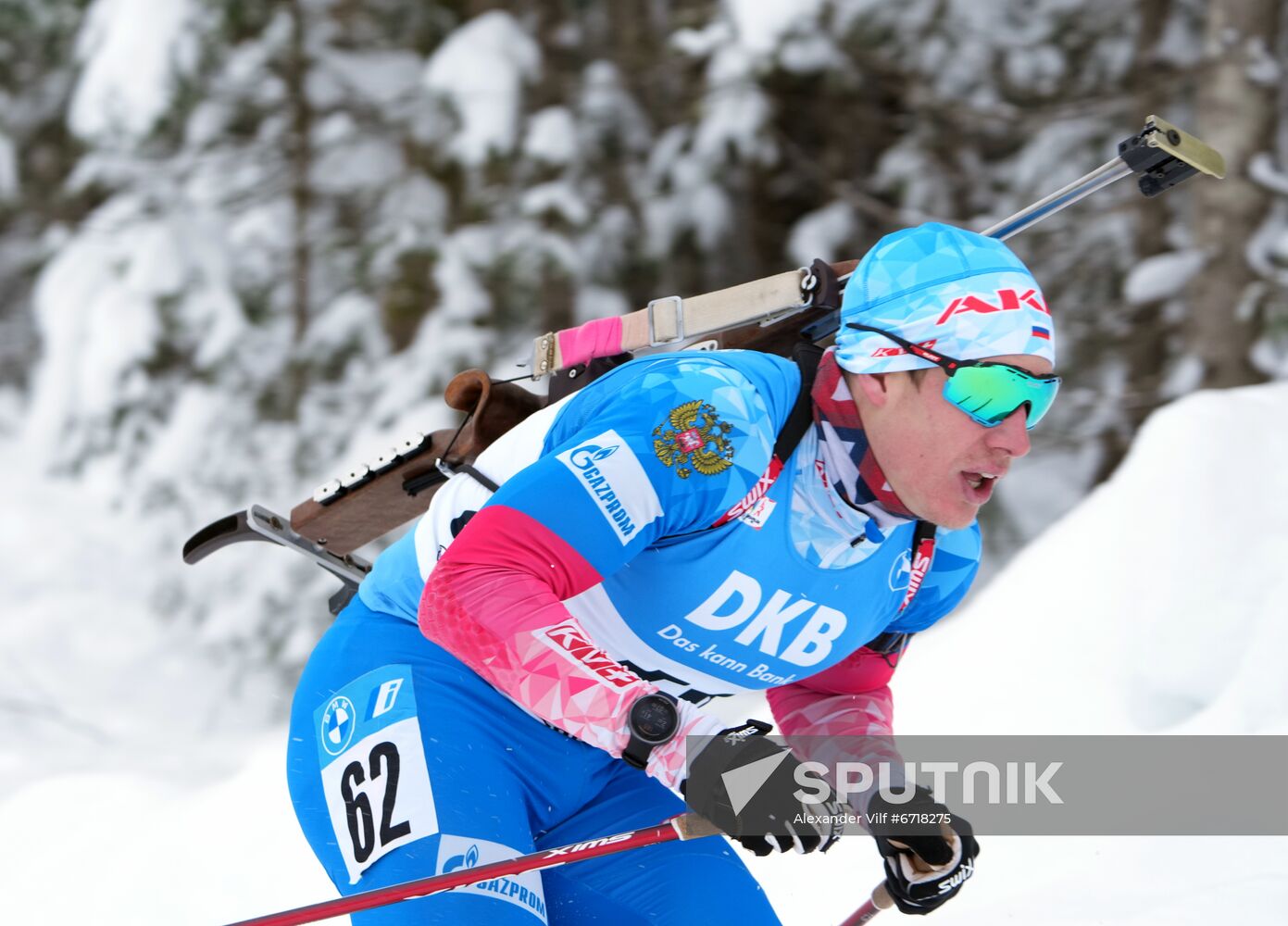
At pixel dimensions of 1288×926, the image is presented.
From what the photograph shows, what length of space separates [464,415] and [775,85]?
491 centimetres

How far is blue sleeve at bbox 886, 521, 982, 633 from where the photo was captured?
2.28 metres

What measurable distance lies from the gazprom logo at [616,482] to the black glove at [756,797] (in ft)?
0.98

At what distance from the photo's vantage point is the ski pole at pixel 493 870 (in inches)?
70.9

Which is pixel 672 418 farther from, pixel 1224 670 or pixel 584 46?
pixel 584 46

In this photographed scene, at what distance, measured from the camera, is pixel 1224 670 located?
363 cm

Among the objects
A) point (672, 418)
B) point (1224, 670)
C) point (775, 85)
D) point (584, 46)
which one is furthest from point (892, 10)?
point (672, 418)

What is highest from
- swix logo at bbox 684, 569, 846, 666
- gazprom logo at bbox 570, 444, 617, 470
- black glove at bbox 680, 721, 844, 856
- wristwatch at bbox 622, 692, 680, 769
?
gazprom logo at bbox 570, 444, 617, 470

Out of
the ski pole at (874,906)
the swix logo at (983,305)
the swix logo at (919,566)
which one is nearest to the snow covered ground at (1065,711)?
the ski pole at (874,906)

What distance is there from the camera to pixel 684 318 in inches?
86.9

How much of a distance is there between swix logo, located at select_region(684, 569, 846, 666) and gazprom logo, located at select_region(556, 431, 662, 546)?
0.24 meters

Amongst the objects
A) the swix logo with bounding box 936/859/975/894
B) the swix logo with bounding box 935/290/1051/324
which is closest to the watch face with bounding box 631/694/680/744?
the swix logo with bounding box 936/859/975/894

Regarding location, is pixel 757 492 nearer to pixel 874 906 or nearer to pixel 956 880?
pixel 956 880

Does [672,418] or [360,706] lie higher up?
[672,418]

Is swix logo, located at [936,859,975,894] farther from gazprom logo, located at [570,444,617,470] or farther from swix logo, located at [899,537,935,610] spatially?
gazprom logo, located at [570,444,617,470]
